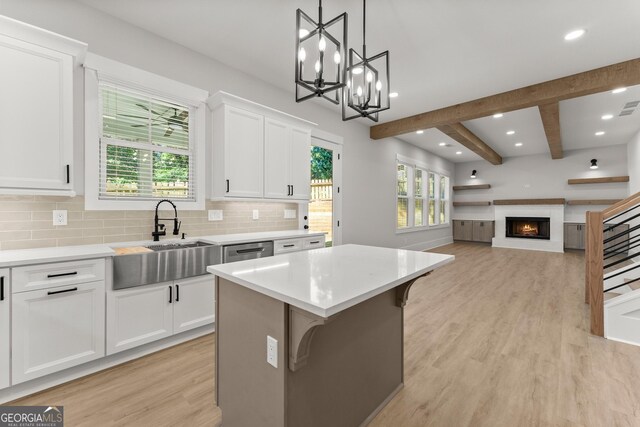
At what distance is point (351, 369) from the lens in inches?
61.4

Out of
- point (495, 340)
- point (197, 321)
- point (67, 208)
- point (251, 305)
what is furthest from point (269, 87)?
point (495, 340)

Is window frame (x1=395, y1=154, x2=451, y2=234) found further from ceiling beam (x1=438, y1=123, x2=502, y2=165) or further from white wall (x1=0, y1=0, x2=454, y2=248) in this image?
Result: ceiling beam (x1=438, y1=123, x2=502, y2=165)

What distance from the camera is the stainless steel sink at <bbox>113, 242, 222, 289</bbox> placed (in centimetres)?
217

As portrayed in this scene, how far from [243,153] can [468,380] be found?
2963 mm

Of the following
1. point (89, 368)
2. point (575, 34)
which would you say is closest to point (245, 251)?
point (89, 368)

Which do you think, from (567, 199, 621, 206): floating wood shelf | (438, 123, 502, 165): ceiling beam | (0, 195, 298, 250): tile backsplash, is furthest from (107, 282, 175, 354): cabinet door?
(567, 199, 621, 206): floating wood shelf

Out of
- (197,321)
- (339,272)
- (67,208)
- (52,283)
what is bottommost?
(197,321)

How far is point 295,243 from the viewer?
3.50 m

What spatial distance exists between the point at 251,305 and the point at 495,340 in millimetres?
2511

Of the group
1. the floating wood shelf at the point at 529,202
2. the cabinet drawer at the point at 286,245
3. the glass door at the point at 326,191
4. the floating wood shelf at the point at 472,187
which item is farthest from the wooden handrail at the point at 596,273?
the floating wood shelf at the point at 472,187

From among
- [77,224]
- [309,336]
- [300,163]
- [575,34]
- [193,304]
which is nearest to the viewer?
[309,336]

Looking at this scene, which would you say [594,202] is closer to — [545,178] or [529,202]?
[545,178]

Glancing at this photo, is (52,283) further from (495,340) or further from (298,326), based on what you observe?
(495,340)

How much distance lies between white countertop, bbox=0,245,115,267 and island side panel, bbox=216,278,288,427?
1.17 meters
